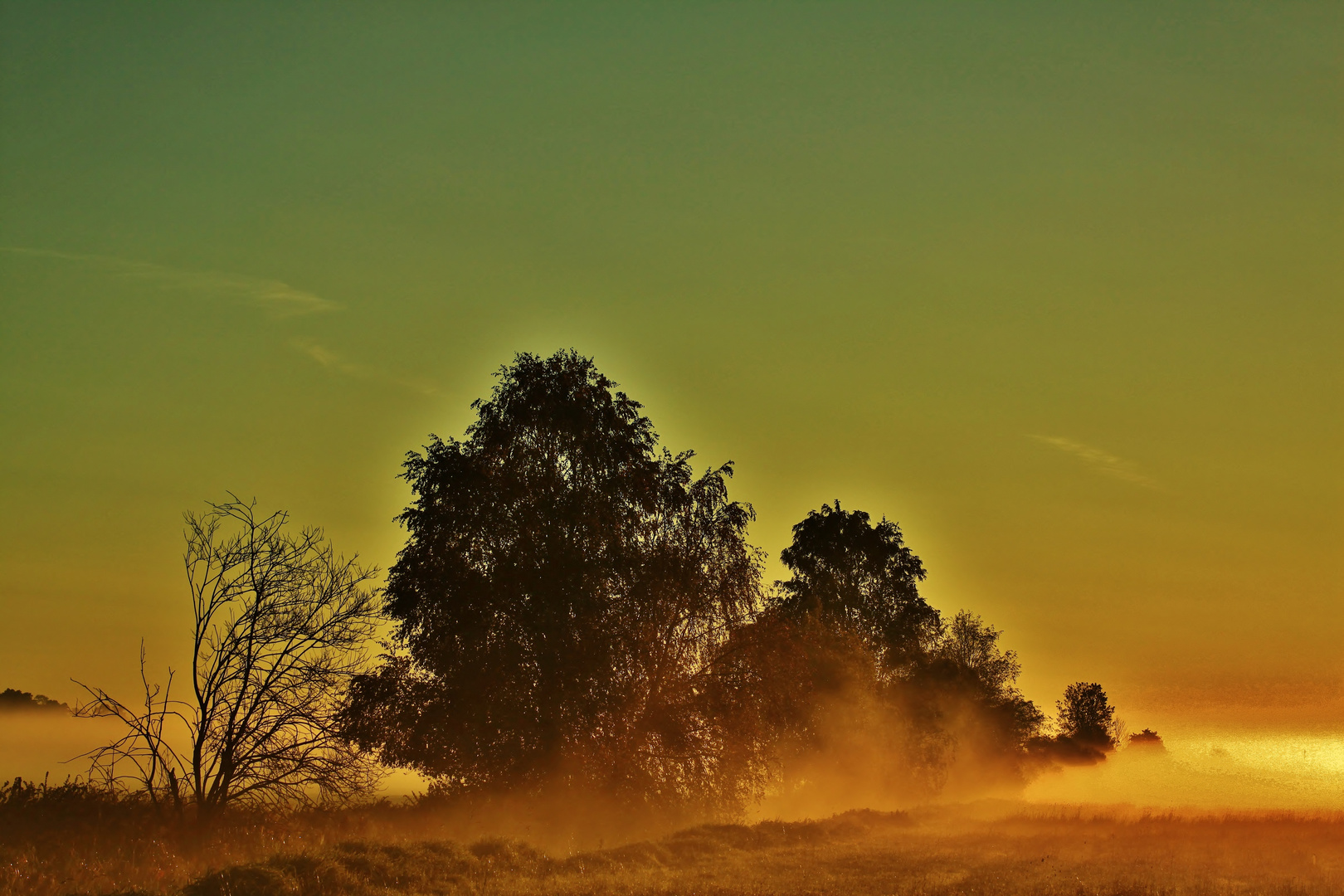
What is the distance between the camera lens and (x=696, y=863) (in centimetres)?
2516

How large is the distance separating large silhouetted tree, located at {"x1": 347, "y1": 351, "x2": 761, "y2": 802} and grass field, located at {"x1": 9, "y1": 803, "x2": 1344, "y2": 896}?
377 cm

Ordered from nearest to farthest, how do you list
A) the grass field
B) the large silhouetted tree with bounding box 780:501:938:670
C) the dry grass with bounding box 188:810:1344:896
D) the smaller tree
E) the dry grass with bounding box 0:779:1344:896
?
the dry grass with bounding box 0:779:1344:896
the grass field
the dry grass with bounding box 188:810:1344:896
the large silhouetted tree with bounding box 780:501:938:670
the smaller tree

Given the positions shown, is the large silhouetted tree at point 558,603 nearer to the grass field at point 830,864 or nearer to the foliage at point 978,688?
the grass field at point 830,864

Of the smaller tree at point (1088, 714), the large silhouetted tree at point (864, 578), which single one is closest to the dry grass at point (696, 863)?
the large silhouetted tree at point (864, 578)

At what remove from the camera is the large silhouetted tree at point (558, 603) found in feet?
95.7

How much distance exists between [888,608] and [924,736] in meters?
7.97

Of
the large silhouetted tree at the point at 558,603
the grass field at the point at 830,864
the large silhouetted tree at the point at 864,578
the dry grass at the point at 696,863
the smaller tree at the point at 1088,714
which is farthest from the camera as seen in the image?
the smaller tree at the point at 1088,714

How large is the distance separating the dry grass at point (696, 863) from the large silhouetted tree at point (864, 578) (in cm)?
2751

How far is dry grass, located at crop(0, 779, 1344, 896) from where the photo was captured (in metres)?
18.0

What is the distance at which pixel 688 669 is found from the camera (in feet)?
104

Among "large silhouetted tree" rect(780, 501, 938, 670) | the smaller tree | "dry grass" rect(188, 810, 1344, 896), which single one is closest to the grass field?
"dry grass" rect(188, 810, 1344, 896)

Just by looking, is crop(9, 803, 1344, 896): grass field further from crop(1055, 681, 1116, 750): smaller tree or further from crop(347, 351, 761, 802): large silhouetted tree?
crop(1055, 681, 1116, 750): smaller tree

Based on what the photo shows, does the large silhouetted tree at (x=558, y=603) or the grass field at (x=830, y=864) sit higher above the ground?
the large silhouetted tree at (x=558, y=603)

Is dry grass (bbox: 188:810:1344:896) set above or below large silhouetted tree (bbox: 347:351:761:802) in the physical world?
below
